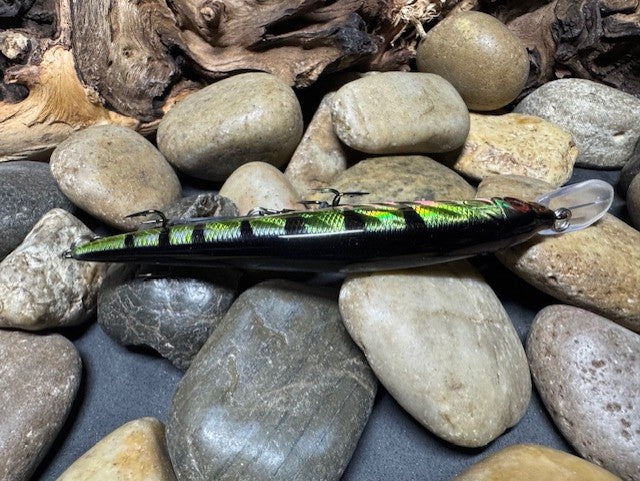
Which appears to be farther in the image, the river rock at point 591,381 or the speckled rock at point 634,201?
the speckled rock at point 634,201

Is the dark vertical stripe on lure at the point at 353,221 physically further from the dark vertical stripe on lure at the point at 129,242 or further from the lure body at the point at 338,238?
the dark vertical stripe on lure at the point at 129,242

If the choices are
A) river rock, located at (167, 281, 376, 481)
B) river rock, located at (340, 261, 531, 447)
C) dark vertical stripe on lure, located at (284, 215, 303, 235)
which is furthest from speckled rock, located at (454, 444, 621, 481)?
dark vertical stripe on lure, located at (284, 215, 303, 235)

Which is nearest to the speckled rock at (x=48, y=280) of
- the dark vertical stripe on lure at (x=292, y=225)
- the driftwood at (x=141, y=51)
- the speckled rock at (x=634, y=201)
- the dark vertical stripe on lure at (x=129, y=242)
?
the dark vertical stripe on lure at (x=129, y=242)

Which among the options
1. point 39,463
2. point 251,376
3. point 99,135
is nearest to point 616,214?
point 251,376

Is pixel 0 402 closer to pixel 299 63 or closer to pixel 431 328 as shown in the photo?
pixel 431 328

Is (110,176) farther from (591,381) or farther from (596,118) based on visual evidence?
(596,118)

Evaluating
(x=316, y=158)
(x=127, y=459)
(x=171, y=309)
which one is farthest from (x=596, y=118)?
(x=127, y=459)
